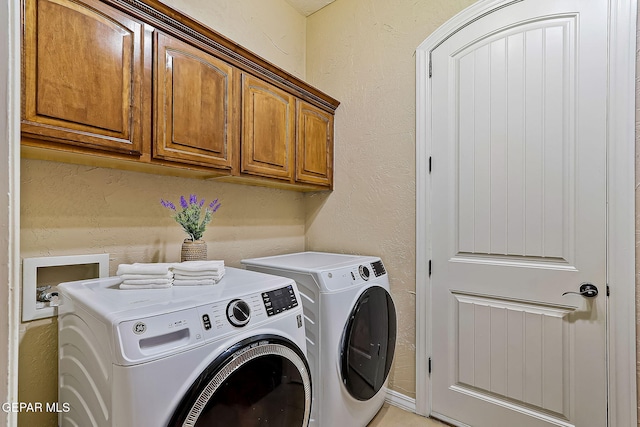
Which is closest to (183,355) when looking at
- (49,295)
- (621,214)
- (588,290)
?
(49,295)

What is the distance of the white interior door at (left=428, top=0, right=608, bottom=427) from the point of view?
149 centimetres

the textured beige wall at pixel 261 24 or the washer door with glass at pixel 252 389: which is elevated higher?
the textured beige wall at pixel 261 24

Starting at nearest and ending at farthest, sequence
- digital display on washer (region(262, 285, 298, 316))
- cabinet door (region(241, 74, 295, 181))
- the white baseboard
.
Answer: digital display on washer (region(262, 285, 298, 316)) < cabinet door (region(241, 74, 295, 181)) < the white baseboard

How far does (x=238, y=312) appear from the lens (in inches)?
42.6

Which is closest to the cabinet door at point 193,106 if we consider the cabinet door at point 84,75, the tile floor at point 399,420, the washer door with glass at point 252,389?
the cabinet door at point 84,75

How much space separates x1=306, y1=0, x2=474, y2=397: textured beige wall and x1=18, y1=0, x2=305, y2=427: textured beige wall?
0.33 meters

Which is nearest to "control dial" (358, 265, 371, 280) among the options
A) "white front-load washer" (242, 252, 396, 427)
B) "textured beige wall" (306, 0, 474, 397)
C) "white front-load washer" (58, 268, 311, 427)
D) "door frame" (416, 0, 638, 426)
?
"white front-load washer" (242, 252, 396, 427)

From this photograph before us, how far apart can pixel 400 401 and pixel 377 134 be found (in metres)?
1.78

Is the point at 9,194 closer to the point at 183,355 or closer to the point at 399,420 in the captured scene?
the point at 183,355

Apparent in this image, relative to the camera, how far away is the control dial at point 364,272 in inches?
71.1

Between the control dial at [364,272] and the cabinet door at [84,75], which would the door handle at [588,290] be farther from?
the cabinet door at [84,75]

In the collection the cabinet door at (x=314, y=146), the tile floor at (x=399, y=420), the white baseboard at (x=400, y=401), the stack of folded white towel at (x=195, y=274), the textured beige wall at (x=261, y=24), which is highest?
the textured beige wall at (x=261, y=24)

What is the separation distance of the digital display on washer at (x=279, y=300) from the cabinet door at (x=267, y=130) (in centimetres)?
76

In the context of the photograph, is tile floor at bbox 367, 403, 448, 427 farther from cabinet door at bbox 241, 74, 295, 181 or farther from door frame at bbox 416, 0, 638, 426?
cabinet door at bbox 241, 74, 295, 181
